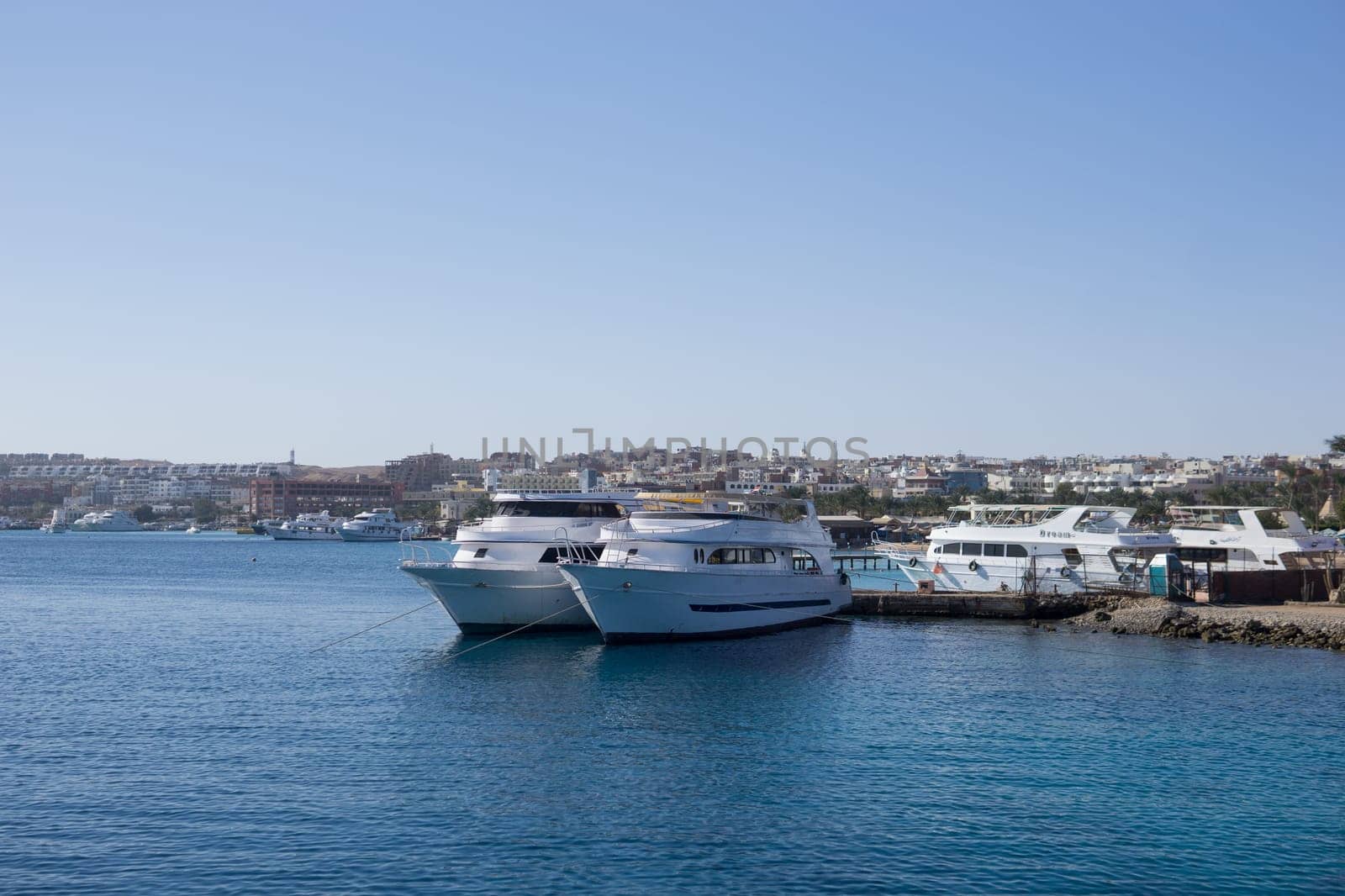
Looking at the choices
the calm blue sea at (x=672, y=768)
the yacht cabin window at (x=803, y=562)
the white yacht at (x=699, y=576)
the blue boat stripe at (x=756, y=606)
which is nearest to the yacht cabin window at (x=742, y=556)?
the white yacht at (x=699, y=576)

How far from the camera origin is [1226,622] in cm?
4325

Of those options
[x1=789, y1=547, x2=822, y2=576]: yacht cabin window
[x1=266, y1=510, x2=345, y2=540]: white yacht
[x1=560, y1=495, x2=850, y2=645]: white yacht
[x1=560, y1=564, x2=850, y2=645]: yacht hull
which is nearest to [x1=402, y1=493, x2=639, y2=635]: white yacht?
[x1=560, y1=495, x2=850, y2=645]: white yacht

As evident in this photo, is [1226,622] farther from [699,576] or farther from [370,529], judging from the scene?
[370,529]

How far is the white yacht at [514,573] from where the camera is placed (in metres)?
43.7

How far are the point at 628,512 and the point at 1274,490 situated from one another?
303ft

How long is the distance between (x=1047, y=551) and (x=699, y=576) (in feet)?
65.1

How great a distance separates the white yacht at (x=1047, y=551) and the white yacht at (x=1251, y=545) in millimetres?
1307

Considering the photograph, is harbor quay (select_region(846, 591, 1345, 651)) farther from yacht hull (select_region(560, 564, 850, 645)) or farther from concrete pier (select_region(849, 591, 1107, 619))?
yacht hull (select_region(560, 564, 850, 645))

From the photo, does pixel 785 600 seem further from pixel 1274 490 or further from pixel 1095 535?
pixel 1274 490

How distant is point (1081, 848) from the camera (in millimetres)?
18609

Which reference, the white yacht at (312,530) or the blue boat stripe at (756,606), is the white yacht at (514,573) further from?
the white yacht at (312,530)

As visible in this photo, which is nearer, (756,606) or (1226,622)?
(1226,622)

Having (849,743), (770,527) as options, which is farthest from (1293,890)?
(770,527)

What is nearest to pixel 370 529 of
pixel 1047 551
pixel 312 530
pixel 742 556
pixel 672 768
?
Answer: pixel 312 530
